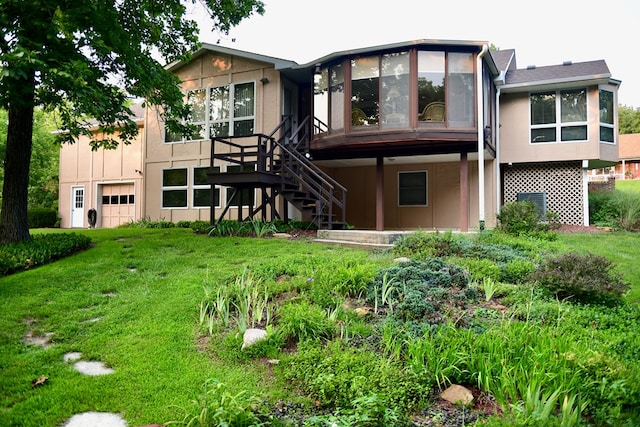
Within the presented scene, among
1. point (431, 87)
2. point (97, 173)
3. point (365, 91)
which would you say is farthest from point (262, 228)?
point (97, 173)

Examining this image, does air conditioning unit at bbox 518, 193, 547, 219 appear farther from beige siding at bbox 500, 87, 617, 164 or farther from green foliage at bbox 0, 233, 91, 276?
green foliage at bbox 0, 233, 91, 276

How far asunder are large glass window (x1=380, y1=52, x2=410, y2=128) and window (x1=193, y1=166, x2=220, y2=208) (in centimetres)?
634

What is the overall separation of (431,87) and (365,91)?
5.29 feet

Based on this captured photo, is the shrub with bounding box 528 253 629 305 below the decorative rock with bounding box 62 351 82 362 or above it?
above

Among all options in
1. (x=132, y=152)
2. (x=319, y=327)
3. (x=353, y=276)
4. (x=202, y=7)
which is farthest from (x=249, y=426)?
(x=132, y=152)

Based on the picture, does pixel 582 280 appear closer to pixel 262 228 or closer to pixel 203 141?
pixel 262 228

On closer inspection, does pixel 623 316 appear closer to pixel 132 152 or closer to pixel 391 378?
pixel 391 378

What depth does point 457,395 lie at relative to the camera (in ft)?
9.07

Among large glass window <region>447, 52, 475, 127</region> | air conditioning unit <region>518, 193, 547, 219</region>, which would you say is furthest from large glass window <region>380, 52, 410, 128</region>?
air conditioning unit <region>518, 193, 547, 219</region>

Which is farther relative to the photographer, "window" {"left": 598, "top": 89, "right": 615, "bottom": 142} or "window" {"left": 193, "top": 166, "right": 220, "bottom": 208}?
"window" {"left": 193, "top": 166, "right": 220, "bottom": 208}

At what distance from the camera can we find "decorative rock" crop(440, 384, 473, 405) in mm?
2713

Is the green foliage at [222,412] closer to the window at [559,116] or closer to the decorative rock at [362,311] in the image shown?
the decorative rock at [362,311]

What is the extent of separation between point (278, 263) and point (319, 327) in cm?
251

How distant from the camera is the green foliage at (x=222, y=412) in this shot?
2.39m
